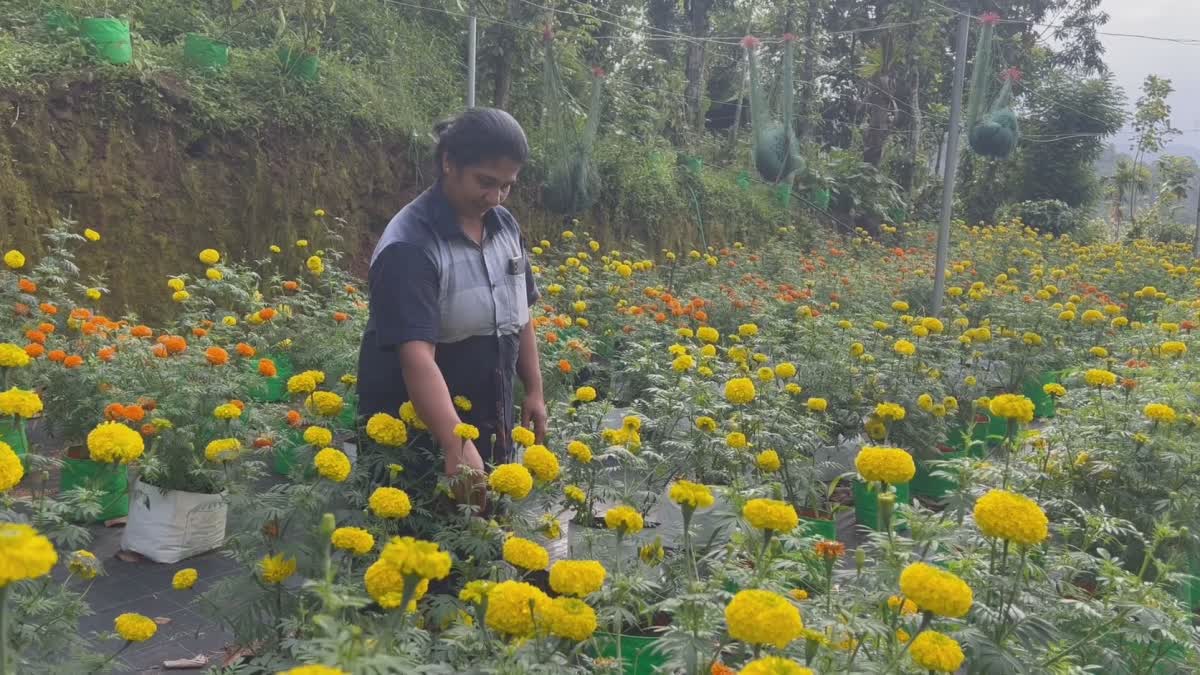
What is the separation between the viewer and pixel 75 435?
3.30 m

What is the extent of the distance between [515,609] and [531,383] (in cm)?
149

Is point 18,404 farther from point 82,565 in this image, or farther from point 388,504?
point 388,504

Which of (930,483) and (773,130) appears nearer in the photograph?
(930,483)

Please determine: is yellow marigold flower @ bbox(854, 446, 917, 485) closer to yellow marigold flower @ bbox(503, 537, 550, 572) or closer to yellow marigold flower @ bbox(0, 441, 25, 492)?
yellow marigold flower @ bbox(503, 537, 550, 572)

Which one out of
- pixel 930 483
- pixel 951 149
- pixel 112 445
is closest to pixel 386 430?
pixel 112 445

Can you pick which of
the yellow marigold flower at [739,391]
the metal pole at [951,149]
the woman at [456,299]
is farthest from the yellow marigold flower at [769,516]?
the metal pole at [951,149]

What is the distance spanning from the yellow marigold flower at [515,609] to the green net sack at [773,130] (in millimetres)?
6413

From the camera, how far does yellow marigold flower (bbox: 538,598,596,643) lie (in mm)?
1107

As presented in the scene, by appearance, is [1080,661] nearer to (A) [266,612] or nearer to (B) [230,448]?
(A) [266,612]

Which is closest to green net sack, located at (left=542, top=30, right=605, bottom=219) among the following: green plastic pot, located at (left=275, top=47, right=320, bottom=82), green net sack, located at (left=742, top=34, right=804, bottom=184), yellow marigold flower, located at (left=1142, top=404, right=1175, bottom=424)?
green net sack, located at (left=742, top=34, right=804, bottom=184)

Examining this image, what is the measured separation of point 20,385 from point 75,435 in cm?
26

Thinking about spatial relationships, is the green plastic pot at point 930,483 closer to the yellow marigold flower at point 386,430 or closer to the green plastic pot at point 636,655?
the green plastic pot at point 636,655

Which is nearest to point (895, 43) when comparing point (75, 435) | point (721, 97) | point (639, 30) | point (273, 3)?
point (721, 97)

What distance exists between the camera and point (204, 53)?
5.96 m
